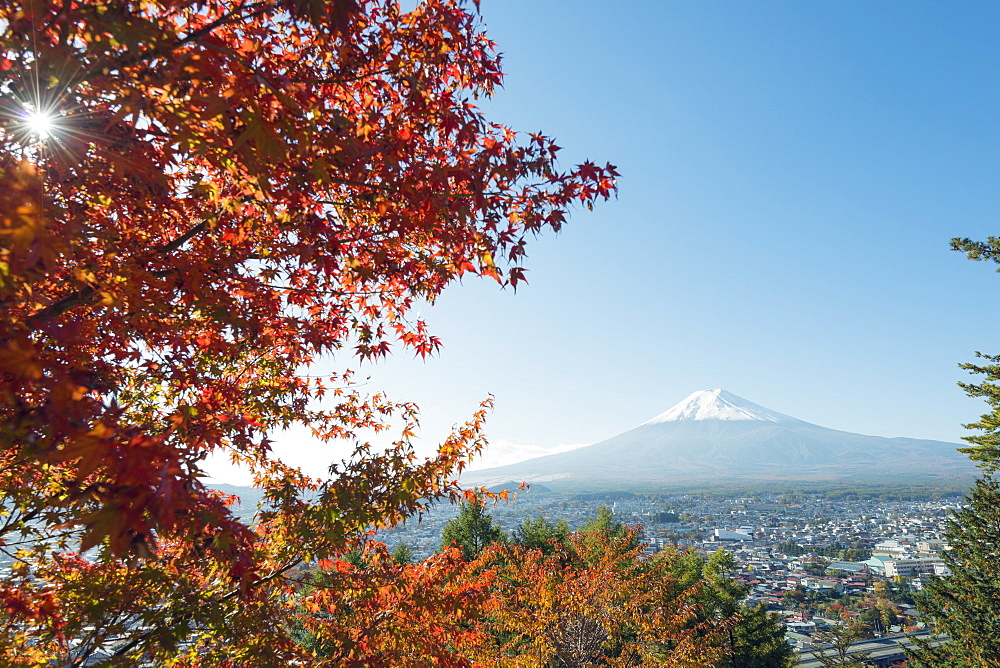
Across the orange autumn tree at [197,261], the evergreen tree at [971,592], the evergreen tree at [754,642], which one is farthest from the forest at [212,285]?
the evergreen tree at [754,642]

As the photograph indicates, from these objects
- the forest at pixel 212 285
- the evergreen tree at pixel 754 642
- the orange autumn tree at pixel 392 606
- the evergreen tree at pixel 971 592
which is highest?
the forest at pixel 212 285

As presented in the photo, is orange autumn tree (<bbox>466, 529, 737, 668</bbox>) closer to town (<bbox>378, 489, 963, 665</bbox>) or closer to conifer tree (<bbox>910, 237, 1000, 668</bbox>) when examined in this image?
town (<bbox>378, 489, 963, 665</bbox>)

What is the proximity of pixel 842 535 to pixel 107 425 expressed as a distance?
139878mm

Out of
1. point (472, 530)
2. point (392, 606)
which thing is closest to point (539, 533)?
point (472, 530)

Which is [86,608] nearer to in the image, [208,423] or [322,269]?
[208,423]

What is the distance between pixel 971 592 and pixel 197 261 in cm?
2398

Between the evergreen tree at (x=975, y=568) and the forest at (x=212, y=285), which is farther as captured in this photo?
the evergreen tree at (x=975, y=568)

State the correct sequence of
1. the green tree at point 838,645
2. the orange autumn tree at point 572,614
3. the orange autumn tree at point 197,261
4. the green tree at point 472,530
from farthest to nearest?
the green tree at point 838,645 < the green tree at point 472,530 < the orange autumn tree at point 572,614 < the orange autumn tree at point 197,261

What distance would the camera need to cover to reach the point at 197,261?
9.46 feet

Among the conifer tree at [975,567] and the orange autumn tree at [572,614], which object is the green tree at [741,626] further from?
the orange autumn tree at [572,614]

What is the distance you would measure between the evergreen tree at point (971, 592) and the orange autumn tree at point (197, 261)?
21.0 m

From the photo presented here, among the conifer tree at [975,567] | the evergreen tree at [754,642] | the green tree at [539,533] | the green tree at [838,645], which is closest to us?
the conifer tree at [975,567]

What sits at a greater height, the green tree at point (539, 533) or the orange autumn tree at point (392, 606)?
the orange autumn tree at point (392, 606)

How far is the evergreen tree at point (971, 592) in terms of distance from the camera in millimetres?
15062
